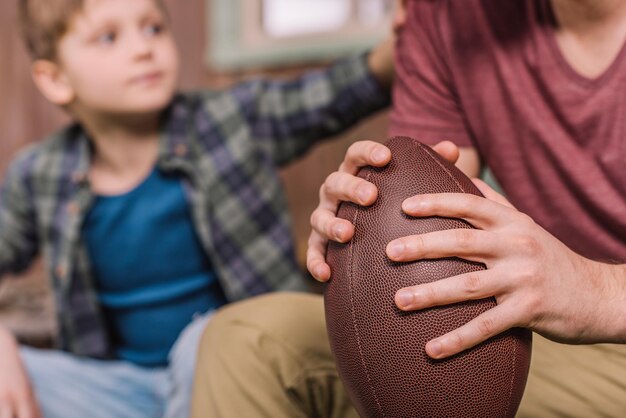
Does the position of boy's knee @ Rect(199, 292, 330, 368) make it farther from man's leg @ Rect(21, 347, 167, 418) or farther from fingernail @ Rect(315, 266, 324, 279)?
man's leg @ Rect(21, 347, 167, 418)

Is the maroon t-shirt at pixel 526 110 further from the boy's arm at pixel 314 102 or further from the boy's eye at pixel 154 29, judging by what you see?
the boy's eye at pixel 154 29

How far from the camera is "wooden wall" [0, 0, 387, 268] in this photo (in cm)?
270

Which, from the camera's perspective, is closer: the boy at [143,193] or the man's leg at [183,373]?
the man's leg at [183,373]

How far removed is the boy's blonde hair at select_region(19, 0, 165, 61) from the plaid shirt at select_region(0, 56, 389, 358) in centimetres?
23

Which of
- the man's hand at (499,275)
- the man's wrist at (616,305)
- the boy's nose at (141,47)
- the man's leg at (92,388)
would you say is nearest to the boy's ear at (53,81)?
the boy's nose at (141,47)

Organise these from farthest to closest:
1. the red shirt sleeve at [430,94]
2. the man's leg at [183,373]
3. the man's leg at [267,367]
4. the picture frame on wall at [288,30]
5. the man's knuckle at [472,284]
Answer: the picture frame on wall at [288,30] → the man's leg at [183,373] → the red shirt sleeve at [430,94] → the man's leg at [267,367] → the man's knuckle at [472,284]

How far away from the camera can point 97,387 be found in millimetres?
1631

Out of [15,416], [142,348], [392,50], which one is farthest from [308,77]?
[15,416]

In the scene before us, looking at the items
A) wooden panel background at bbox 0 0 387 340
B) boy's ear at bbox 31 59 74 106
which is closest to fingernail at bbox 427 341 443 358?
boy's ear at bbox 31 59 74 106

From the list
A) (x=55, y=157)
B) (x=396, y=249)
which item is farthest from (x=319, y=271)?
(x=55, y=157)

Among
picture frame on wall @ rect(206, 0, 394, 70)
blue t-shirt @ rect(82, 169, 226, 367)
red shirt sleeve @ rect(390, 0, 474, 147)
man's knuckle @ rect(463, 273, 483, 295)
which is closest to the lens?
man's knuckle @ rect(463, 273, 483, 295)

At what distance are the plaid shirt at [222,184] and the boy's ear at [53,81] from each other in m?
0.12

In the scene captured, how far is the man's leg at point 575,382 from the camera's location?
103cm

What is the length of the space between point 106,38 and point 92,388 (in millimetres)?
783
